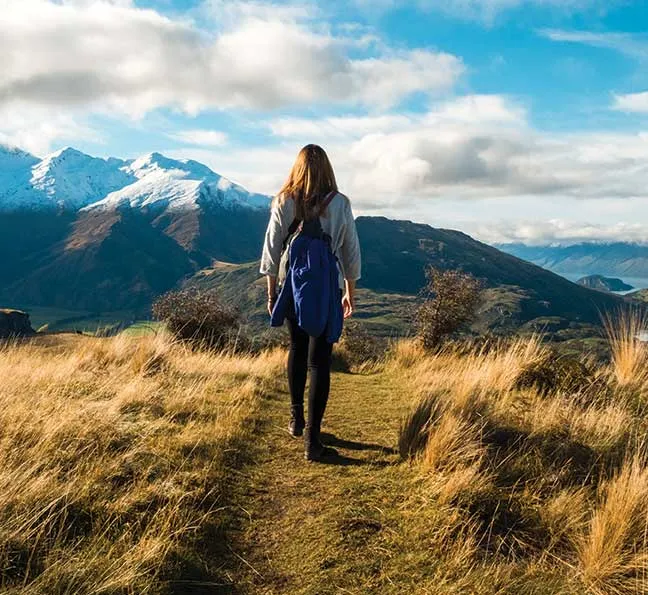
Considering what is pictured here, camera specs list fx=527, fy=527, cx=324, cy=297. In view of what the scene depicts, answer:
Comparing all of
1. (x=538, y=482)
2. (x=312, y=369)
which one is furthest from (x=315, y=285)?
(x=538, y=482)

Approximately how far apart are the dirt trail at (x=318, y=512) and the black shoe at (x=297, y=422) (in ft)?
0.28

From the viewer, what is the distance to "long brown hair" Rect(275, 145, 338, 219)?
15.0ft

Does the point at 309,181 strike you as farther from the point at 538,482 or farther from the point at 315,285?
the point at 538,482

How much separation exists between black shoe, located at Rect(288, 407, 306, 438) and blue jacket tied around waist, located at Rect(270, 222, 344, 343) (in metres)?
0.89

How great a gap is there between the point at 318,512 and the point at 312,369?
140 centimetres

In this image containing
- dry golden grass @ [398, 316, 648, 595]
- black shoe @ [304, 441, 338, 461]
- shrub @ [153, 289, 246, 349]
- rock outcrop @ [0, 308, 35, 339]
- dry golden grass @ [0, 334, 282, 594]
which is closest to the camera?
dry golden grass @ [0, 334, 282, 594]

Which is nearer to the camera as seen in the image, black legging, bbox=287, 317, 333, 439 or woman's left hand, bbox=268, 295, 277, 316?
black legging, bbox=287, 317, 333, 439

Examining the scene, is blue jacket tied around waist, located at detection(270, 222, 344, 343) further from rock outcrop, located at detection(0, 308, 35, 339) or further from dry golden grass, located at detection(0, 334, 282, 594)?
rock outcrop, located at detection(0, 308, 35, 339)

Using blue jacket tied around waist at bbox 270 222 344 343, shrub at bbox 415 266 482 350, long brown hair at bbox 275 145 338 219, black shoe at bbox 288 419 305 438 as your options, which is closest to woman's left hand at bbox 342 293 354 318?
blue jacket tied around waist at bbox 270 222 344 343

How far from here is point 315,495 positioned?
376 cm

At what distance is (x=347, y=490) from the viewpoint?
382 centimetres

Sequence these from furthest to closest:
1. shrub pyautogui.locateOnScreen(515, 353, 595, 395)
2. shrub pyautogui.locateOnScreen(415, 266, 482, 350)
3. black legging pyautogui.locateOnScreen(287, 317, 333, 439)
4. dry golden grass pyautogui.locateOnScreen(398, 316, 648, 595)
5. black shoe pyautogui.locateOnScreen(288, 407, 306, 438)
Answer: shrub pyautogui.locateOnScreen(415, 266, 482, 350) → shrub pyautogui.locateOnScreen(515, 353, 595, 395) → black shoe pyautogui.locateOnScreen(288, 407, 306, 438) → black legging pyautogui.locateOnScreen(287, 317, 333, 439) → dry golden grass pyautogui.locateOnScreen(398, 316, 648, 595)

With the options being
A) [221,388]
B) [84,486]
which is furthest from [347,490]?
[221,388]

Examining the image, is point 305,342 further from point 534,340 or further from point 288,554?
point 534,340
